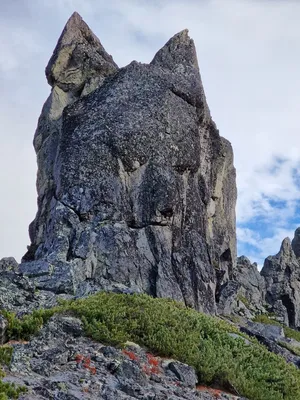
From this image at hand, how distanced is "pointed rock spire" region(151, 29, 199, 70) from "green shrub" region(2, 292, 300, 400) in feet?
94.5

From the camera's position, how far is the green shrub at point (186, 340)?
19422 mm

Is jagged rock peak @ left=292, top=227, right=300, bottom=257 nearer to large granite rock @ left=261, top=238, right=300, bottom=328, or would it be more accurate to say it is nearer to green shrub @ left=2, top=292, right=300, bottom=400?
large granite rock @ left=261, top=238, right=300, bottom=328

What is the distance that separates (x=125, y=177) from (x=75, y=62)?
14819 millimetres

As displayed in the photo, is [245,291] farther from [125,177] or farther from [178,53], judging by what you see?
[125,177]

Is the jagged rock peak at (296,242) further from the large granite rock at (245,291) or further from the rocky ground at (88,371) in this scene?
the rocky ground at (88,371)

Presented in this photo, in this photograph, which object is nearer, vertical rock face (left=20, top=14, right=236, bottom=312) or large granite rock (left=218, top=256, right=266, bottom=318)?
vertical rock face (left=20, top=14, right=236, bottom=312)

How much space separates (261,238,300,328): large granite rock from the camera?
80.1 m

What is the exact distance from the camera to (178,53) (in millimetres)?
49719

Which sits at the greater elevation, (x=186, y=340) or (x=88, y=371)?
(x=186, y=340)

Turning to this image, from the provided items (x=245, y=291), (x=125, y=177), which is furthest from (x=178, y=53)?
(x=245, y=291)

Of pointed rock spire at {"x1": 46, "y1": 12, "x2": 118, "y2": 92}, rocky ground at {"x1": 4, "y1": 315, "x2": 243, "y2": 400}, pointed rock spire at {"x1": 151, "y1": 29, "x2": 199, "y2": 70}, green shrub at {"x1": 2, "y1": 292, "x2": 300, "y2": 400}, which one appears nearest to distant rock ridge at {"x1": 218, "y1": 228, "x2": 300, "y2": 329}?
pointed rock spire at {"x1": 151, "y1": 29, "x2": 199, "y2": 70}

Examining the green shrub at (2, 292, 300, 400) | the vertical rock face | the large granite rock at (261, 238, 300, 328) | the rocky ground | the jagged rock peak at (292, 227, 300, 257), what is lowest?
the rocky ground

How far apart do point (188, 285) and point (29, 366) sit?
24.5 metres

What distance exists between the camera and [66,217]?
37.8m
